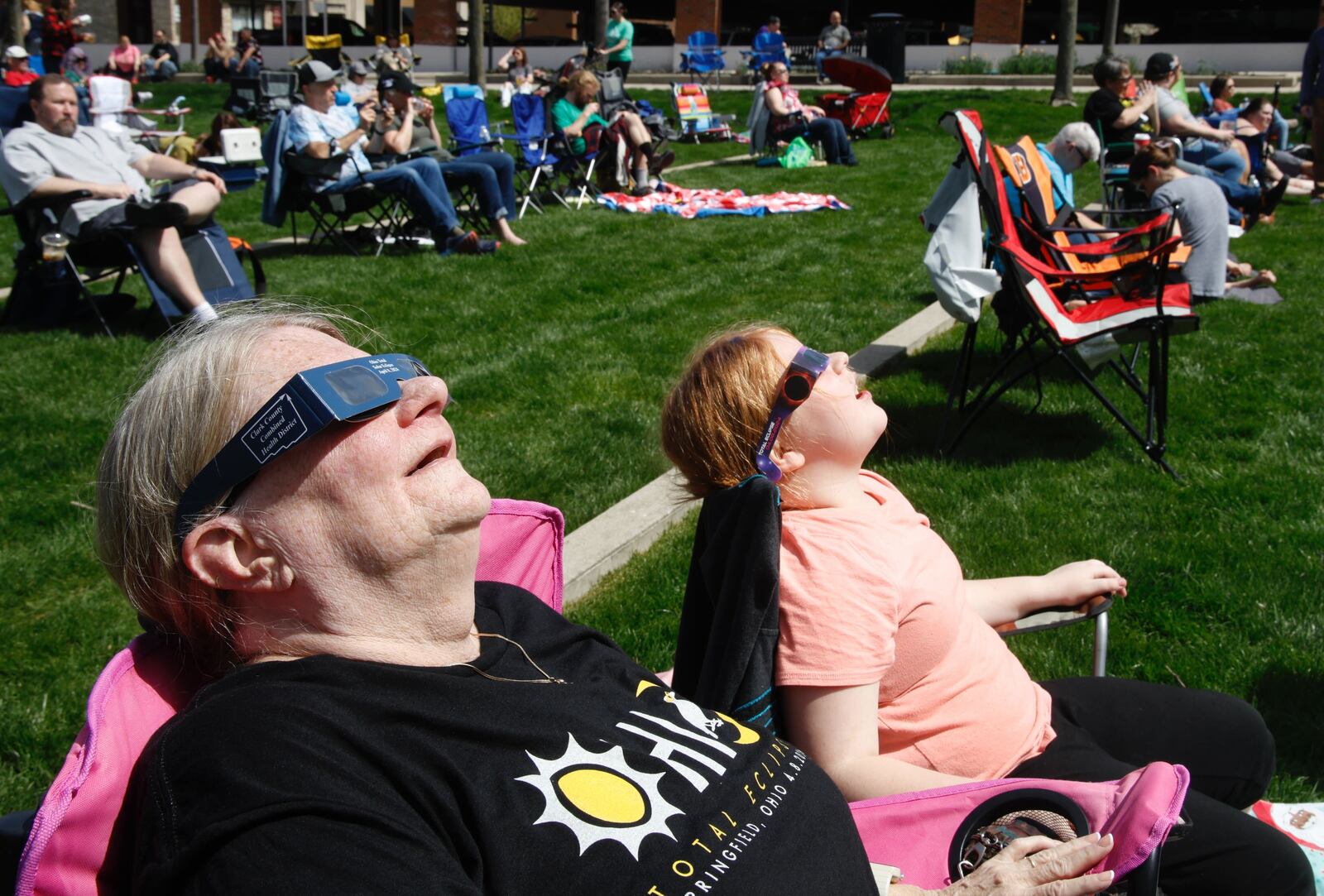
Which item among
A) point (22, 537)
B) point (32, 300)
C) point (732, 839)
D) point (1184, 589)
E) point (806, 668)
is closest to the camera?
point (732, 839)

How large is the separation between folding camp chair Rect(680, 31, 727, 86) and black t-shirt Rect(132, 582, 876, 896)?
1013 inches

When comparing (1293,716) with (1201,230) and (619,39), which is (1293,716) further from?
(619,39)

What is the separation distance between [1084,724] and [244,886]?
170cm

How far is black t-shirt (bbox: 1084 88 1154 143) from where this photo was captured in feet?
35.8

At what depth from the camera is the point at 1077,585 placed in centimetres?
255

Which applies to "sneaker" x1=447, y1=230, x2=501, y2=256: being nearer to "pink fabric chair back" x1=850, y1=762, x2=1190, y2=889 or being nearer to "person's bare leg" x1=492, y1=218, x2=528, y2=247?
"person's bare leg" x1=492, y1=218, x2=528, y2=247

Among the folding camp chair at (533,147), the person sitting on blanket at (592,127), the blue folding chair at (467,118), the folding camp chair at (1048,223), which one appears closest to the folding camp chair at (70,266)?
the folding camp chair at (1048,223)

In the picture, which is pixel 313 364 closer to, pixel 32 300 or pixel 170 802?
pixel 170 802

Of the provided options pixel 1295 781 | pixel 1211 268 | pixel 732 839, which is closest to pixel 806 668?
pixel 732 839

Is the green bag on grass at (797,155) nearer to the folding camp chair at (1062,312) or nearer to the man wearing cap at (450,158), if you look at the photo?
the man wearing cap at (450,158)

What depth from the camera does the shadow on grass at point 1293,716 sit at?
9.49 ft

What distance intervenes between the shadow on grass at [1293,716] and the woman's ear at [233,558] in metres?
2.55

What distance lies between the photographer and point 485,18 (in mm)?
41281

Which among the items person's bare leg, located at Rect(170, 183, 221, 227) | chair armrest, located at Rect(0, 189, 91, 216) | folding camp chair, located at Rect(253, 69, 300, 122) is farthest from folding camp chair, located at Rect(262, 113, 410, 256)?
folding camp chair, located at Rect(253, 69, 300, 122)
